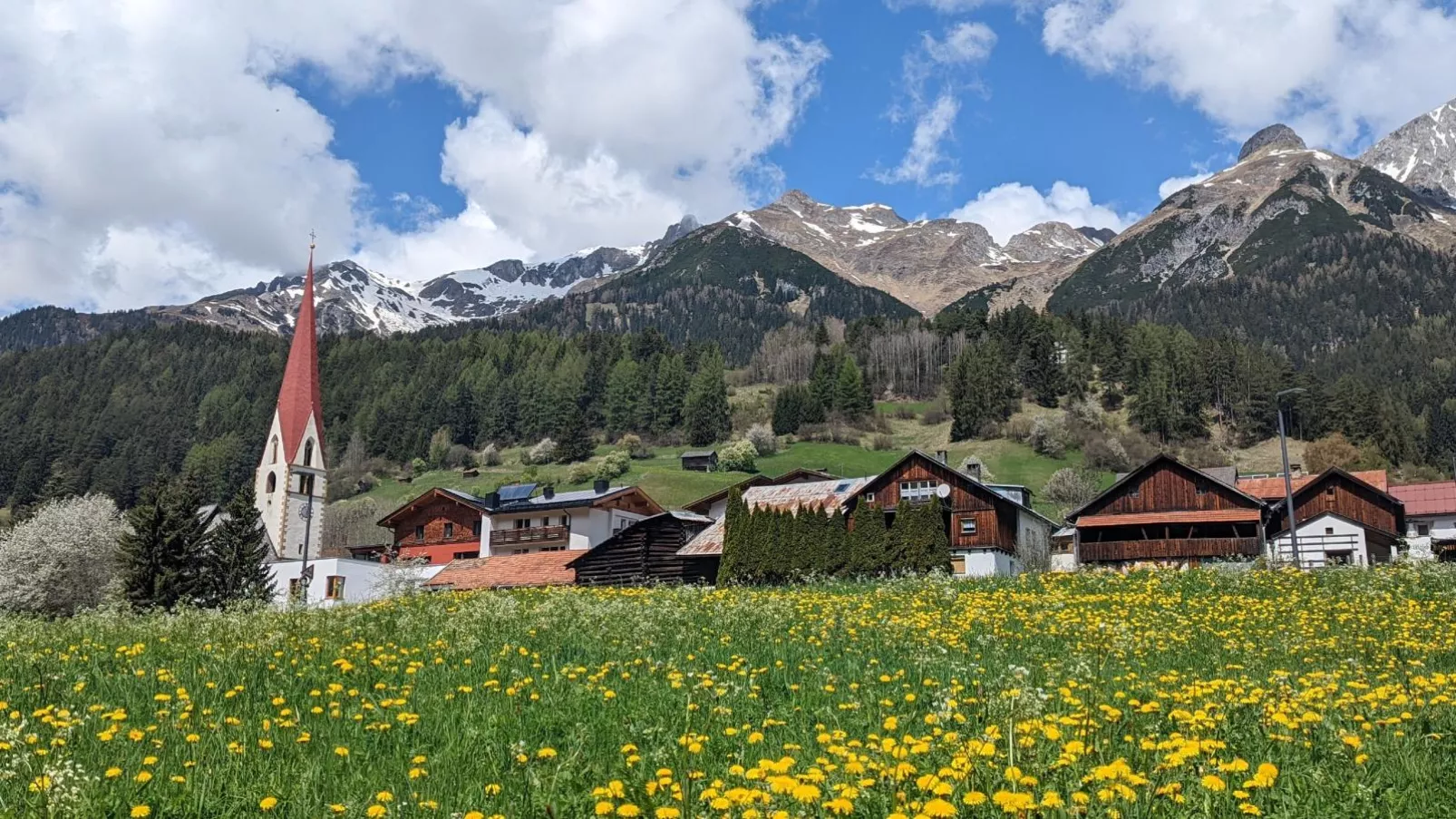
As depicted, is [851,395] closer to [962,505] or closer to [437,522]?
[437,522]

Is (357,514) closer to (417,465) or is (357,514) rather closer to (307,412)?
(417,465)

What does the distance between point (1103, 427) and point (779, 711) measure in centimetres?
11960

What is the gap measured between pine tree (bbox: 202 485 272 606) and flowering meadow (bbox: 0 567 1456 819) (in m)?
32.1

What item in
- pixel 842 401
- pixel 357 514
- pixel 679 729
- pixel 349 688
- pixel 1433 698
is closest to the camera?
pixel 679 729

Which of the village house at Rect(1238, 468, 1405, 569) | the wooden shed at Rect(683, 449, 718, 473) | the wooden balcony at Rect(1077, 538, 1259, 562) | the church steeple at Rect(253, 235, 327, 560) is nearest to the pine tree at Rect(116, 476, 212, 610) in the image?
the church steeple at Rect(253, 235, 327, 560)

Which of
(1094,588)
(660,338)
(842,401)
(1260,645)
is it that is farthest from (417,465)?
(1260,645)

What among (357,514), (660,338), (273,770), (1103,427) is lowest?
(273,770)

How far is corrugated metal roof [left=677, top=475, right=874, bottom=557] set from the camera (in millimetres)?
53281

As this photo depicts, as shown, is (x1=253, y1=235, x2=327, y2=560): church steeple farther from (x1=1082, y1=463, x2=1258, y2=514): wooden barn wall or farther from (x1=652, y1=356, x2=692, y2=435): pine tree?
(x1=652, y1=356, x2=692, y2=435): pine tree

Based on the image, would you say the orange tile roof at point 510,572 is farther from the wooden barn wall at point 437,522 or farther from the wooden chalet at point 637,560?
the wooden barn wall at point 437,522

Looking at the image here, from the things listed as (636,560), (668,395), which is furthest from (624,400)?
(636,560)

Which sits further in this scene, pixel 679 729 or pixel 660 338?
pixel 660 338

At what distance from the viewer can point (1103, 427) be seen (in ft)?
395

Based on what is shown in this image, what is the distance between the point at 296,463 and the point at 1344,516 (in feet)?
236
